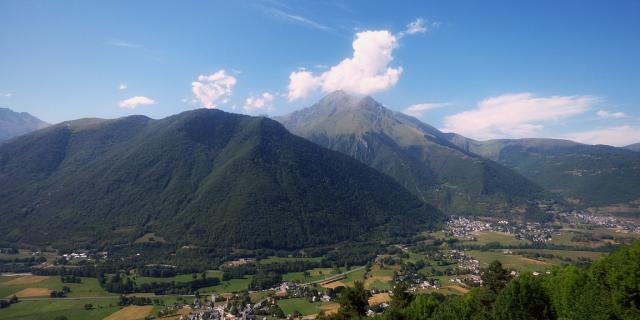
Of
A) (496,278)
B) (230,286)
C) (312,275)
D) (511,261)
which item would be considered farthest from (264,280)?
(511,261)

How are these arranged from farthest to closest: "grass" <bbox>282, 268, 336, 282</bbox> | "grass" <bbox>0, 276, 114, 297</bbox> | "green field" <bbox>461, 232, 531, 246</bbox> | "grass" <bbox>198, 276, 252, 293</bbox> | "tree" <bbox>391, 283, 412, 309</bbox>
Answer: "green field" <bbox>461, 232, 531, 246</bbox>, "grass" <bbox>282, 268, 336, 282</bbox>, "grass" <bbox>198, 276, 252, 293</bbox>, "grass" <bbox>0, 276, 114, 297</bbox>, "tree" <bbox>391, 283, 412, 309</bbox>

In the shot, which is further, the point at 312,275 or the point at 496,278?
the point at 312,275

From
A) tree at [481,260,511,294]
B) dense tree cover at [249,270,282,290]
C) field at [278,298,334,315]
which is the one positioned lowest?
field at [278,298,334,315]

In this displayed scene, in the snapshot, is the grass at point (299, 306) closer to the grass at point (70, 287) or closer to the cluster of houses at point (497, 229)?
the grass at point (70, 287)

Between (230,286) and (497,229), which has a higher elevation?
(497,229)

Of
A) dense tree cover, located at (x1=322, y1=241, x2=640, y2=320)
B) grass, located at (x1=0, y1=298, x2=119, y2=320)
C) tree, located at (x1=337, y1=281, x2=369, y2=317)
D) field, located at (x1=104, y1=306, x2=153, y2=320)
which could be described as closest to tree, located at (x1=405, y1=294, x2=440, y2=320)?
dense tree cover, located at (x1=322, y1=241, x2=640, y2=320)

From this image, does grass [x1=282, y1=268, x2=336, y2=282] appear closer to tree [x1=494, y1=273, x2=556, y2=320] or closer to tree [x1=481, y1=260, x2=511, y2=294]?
tree [x1=481, y1=260, x2=511, y2=294]

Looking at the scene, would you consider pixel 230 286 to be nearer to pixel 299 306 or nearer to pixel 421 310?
pixel 299 306
